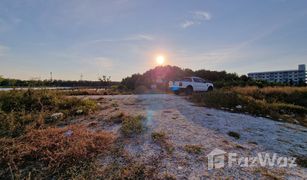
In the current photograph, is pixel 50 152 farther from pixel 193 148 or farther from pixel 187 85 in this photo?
pixel 187 85

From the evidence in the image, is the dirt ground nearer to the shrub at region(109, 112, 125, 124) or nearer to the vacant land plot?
the vacant land plot

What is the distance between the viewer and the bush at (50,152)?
2768 mm

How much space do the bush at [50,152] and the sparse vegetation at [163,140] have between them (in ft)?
3.34

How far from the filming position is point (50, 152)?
3184 millimetres

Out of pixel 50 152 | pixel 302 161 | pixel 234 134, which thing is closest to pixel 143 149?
pixel 50 152

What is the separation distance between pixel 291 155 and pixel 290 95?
1145 centimetres

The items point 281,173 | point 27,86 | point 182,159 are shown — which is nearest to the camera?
point 281,173

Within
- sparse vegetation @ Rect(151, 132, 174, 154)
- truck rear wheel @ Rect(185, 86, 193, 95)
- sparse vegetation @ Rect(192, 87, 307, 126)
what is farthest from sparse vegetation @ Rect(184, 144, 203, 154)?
truck rear wheel @ Rect(185, 86, 193, 95)

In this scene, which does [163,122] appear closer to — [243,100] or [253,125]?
[253,125]

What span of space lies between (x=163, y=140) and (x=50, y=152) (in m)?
2.34

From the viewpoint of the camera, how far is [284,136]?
4875 mm

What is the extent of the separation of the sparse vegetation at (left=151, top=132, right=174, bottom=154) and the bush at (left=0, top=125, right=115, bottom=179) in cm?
102

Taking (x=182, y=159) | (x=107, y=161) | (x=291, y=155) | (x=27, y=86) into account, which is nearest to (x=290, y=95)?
(x=291, y=155)

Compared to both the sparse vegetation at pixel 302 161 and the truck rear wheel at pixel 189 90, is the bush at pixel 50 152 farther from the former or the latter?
the truck rear wheel at pixel 189 90
